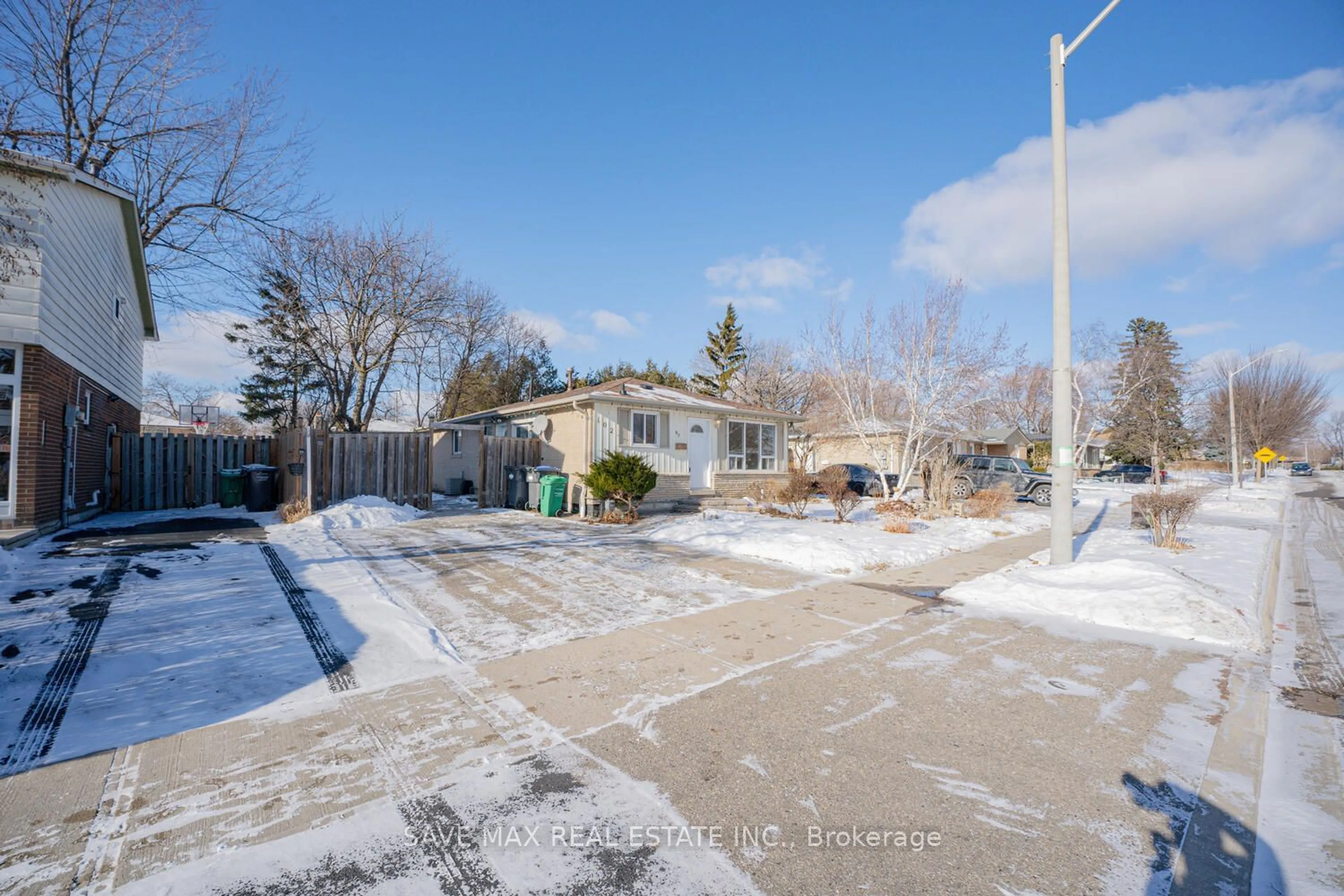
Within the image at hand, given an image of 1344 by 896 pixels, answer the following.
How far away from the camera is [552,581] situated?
23.1 ft

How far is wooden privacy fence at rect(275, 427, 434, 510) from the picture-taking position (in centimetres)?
1270

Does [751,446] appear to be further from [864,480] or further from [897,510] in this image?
[897,510]

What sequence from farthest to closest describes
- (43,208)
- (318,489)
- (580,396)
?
1. (580,396)
2. (318,489)
3. (43,208)

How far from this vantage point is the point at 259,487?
13195 millimetres

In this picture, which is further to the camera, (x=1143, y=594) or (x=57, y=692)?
(x=1143, y=594)

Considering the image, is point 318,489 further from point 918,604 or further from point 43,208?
point 918,604

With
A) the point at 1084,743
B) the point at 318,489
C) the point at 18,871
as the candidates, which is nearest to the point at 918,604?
the point at 1084,743

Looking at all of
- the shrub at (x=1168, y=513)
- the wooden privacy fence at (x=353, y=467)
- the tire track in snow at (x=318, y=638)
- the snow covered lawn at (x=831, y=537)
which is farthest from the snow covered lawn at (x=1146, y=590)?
the wooden privacy fence at (x=353, y=467)

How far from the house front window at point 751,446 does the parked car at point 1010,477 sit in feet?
20.3

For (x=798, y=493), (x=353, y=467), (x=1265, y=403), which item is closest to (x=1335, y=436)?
(x=1265, y=403)

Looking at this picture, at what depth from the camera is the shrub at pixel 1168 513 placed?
995cm

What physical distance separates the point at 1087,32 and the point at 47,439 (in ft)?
50.9

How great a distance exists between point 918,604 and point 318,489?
1224cm

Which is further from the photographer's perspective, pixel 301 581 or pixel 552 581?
pixel 552 581
